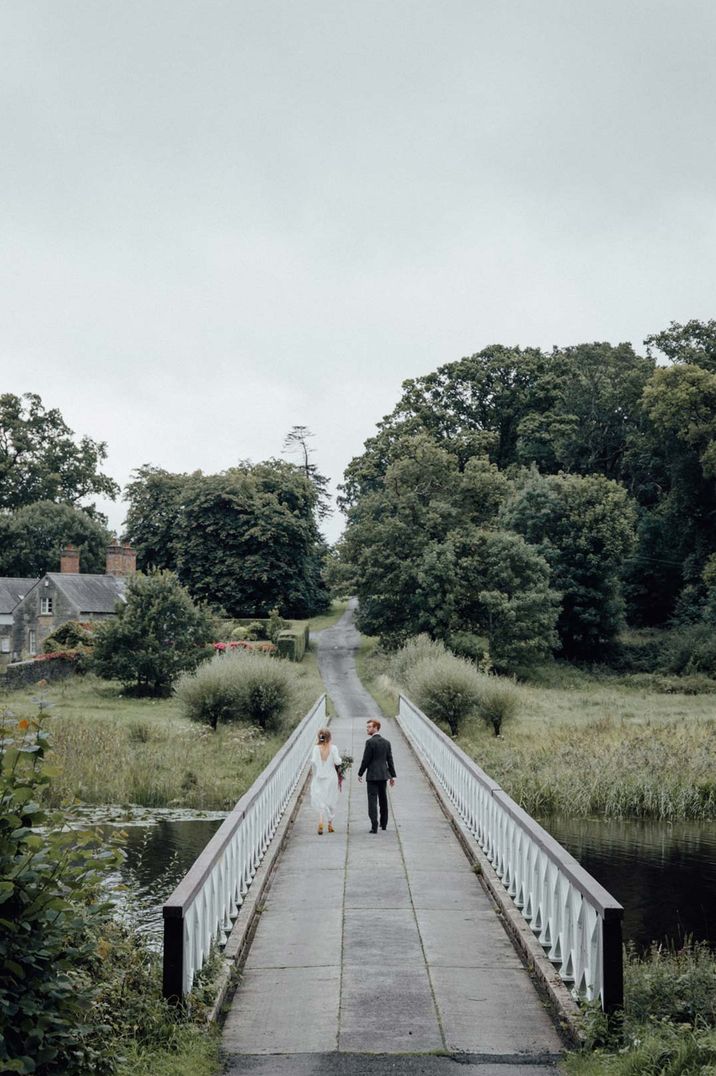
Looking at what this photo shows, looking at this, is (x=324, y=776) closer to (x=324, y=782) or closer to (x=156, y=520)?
(x=324, y=782)

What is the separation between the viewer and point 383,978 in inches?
289

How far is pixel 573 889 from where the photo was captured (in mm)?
7023

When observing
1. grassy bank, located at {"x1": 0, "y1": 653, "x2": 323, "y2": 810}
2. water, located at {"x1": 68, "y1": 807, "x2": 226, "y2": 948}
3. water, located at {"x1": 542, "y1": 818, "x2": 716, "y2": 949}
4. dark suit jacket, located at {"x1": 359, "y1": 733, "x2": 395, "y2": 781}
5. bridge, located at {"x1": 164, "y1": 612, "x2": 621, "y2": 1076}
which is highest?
dark suit jacket, located at {"x1": 359, "y1": 733, "x2": 395, "y2": 781}

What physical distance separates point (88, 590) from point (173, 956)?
53.4m

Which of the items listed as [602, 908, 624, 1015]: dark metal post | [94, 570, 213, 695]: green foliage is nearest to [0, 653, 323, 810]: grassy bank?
[94, 570, 213, 695]: green foliage

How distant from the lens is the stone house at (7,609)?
60.0 m

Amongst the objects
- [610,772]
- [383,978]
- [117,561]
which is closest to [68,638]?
[117,561]

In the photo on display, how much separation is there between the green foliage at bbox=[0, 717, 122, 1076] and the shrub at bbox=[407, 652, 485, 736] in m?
24.9

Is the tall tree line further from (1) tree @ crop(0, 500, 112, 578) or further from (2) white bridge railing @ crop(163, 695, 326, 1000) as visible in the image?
(2) white bridge railing @ crop(163, 695, 326, 1000)

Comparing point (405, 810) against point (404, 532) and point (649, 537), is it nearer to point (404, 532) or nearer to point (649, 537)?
point (404, 532)

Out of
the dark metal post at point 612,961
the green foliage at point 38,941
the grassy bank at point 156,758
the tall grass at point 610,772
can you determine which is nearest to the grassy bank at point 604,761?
the tall grass at point 610,772

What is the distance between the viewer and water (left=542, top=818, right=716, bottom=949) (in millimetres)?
12898

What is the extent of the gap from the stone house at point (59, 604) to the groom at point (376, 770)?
4339cm

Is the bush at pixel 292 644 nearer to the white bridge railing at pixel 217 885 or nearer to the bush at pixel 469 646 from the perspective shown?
the bush at pixel 469 646
